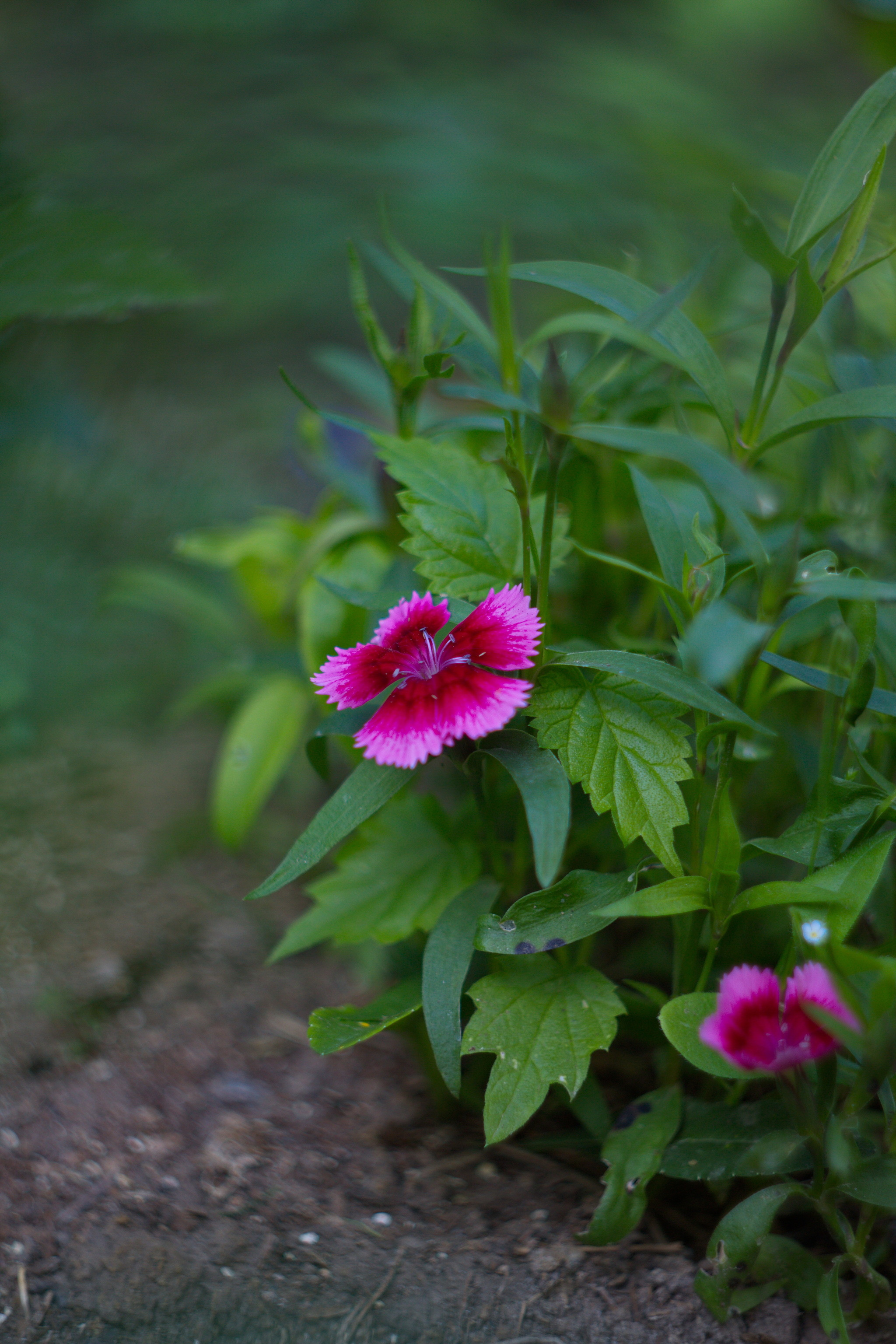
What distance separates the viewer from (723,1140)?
787mm

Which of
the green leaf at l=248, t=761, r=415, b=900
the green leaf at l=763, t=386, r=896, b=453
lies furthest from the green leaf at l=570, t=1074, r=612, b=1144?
the green leaf at l=763, t=386, r=896, b=453

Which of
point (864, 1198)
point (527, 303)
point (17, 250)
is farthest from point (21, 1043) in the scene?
point (527, 303)

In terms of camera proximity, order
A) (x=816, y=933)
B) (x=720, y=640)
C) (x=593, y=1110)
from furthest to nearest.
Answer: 1. (x=593, y=1110)
2. (x=816, y=933)
3. (x=720, y=640)

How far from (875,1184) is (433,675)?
52cm

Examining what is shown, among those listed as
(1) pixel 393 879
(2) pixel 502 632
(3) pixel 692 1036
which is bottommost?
(1) pixel 393 879

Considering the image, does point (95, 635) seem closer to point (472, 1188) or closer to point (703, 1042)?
point (472, 1188)

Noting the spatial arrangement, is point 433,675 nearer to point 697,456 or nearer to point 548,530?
point 548,530

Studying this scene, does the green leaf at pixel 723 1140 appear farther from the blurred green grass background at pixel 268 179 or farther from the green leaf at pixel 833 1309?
the blurred green grass background at pixel 268 179

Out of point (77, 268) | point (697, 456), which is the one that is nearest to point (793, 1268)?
point (697, 456)

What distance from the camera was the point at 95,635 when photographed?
173cm

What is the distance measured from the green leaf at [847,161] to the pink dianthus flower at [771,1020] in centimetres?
56

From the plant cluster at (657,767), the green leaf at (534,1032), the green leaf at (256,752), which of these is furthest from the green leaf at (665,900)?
the green leaf at (256,752)

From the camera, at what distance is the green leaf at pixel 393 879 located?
2.96 ft

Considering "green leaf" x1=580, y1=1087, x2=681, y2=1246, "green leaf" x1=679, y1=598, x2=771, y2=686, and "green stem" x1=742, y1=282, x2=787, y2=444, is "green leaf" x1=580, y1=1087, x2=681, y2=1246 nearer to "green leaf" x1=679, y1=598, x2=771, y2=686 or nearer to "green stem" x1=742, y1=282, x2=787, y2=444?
"green leaf" x1=679, y1=598, x2=771, y2=686
